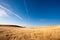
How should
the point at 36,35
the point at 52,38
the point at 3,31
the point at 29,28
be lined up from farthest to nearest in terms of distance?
the point at 29,28 < the point at 3,31 < the point at 36,35 < the point at 52,38

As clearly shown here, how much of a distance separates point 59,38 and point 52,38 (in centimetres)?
47

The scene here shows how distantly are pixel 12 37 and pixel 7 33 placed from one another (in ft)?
2.21

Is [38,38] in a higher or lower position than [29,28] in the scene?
lower

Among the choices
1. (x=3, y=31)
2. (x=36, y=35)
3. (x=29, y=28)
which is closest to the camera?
(x=36, y=35)

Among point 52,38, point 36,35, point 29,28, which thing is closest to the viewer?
point 52,38

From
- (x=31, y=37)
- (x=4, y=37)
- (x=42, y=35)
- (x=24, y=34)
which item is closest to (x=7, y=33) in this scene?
(x=4, y=37)

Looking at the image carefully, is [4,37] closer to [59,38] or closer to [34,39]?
[34,39]

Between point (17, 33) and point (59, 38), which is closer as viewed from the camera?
point (59, 38)

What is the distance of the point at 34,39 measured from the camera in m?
7.72

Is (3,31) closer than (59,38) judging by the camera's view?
No

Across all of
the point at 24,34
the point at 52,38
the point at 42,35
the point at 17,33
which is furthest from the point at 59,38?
the point at 17,33

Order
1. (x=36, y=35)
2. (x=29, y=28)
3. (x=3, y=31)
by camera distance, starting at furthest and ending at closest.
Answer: (x=29, y=28)
(x=3, y=31)
(x=36, y=35)

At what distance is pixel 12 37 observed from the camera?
8.02 meters

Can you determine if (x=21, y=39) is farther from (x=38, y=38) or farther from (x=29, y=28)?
(x=29, y=28)
